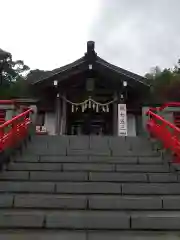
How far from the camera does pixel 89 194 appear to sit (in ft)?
16.5

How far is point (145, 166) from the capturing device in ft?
20.0

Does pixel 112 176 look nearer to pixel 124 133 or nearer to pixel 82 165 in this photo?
pixel 82 165

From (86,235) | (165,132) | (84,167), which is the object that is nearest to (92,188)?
(84,167)

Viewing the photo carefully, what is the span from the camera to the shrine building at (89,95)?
44.3 ft

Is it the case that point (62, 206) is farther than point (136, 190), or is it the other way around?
point (136, 190)

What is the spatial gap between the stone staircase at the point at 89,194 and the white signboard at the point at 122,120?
16.1 ft

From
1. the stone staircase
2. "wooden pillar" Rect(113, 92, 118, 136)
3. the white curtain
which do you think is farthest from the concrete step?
the white curtain

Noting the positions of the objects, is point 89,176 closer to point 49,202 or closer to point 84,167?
point 84,167

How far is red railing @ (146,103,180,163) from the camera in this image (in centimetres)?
613

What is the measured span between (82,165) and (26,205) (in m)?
1.78

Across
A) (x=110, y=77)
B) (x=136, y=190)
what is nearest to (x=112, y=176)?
(x=136, y=190)

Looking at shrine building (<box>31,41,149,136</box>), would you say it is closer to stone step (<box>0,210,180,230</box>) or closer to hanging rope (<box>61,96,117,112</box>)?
hanging rope (<box>61,96,117,112</box>)

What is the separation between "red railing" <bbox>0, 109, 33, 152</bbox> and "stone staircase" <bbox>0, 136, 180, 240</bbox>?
0.35m

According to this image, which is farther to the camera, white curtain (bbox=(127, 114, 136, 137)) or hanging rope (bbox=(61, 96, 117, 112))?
white curtain (bbox=(127, 114, 136, 137))
